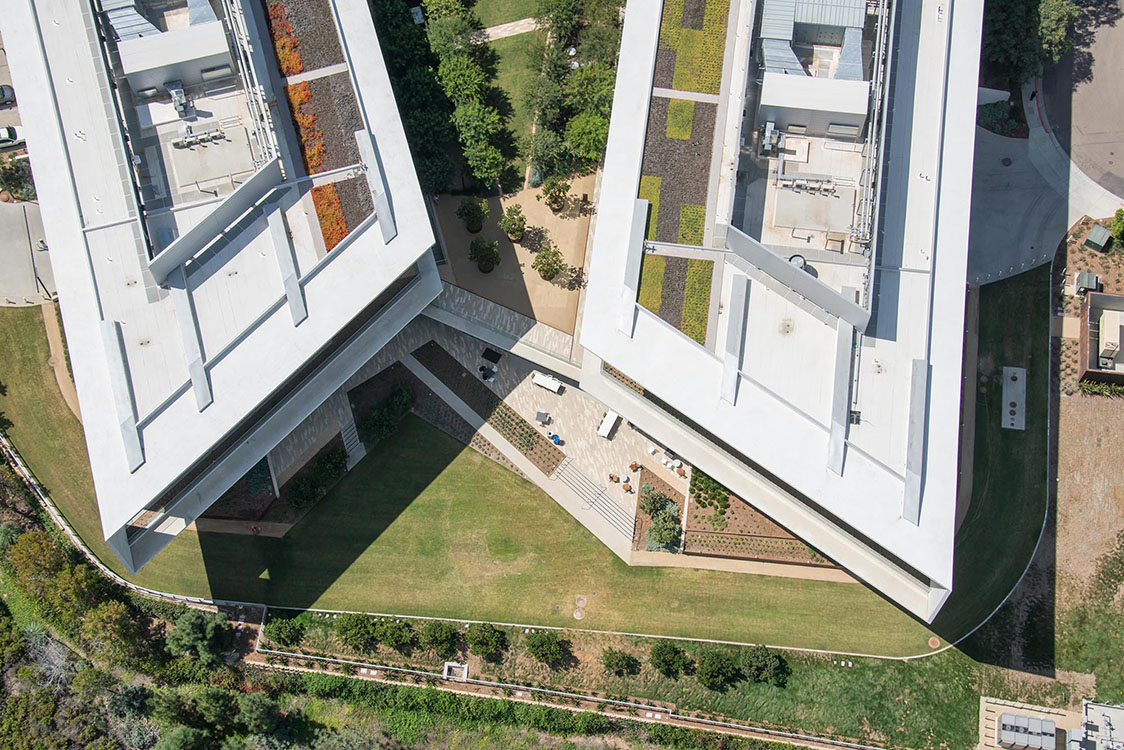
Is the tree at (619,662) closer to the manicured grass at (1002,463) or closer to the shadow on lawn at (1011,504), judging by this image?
the manicured grass at (1002,463)

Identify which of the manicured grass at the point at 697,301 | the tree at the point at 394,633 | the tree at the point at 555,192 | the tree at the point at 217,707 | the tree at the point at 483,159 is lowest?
the tree at the point at 217,707

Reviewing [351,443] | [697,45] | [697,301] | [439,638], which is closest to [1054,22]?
[697,45]

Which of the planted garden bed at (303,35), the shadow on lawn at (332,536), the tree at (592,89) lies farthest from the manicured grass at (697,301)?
the planted garden bed at (303,35)

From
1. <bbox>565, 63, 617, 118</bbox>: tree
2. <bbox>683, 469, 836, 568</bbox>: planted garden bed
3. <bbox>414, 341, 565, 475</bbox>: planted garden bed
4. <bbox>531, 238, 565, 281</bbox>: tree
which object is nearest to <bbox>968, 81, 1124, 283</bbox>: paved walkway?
<bbox>683, 469, 836, 568</bbox>: planted garden bed

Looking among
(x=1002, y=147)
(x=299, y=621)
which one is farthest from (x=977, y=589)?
(x=299, y=621)

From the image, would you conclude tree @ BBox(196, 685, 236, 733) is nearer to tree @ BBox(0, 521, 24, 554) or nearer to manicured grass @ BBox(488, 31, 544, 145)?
tree @ BBox(0, 521, 24, 554)

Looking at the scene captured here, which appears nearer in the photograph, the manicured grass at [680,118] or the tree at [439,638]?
the manicured grass at [680,118]

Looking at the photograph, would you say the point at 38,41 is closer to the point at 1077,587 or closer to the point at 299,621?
the point at 299,621
